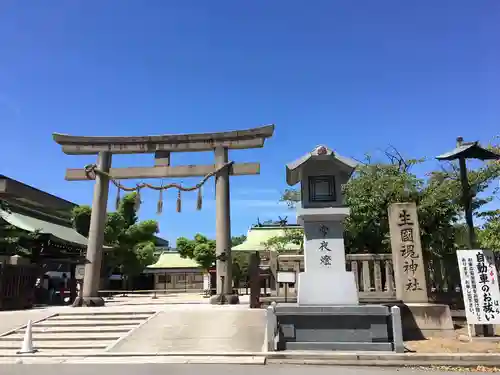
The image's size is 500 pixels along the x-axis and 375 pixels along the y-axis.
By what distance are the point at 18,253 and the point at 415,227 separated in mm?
19003

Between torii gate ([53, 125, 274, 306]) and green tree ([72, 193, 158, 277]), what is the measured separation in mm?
12658

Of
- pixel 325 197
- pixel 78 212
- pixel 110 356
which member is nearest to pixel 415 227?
pixel 325 197

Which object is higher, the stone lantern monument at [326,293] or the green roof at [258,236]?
the green roof at [258,236]

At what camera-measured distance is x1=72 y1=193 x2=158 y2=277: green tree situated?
101 feet

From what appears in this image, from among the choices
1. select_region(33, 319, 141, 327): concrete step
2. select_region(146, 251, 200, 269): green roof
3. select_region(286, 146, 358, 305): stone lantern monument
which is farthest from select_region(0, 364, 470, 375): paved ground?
select_region(146, 251, 200, 269): green roof

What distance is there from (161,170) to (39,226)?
12.4m

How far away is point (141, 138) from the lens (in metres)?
18.2

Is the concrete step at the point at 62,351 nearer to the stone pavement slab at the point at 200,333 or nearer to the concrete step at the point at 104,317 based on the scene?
the stone pavement slab at the point at 200,333

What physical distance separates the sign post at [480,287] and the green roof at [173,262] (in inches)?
1378

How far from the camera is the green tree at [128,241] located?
3081 centimetres

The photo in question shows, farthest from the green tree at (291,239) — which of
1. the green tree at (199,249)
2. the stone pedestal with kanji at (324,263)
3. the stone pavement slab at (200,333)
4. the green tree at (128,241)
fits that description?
the green tree at (199,249)

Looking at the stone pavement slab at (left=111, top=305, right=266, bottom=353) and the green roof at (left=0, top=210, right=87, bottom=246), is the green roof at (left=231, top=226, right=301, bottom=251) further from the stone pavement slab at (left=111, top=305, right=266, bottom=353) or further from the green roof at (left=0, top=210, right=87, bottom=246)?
the stone pavement slab at (left=111, top=305, right=266, bottom=353)

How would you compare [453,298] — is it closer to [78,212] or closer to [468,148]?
[468,148]

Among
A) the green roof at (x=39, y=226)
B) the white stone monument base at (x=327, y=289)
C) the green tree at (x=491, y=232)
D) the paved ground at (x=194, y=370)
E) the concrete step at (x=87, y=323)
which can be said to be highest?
the green roof at (x=39, y=226)
